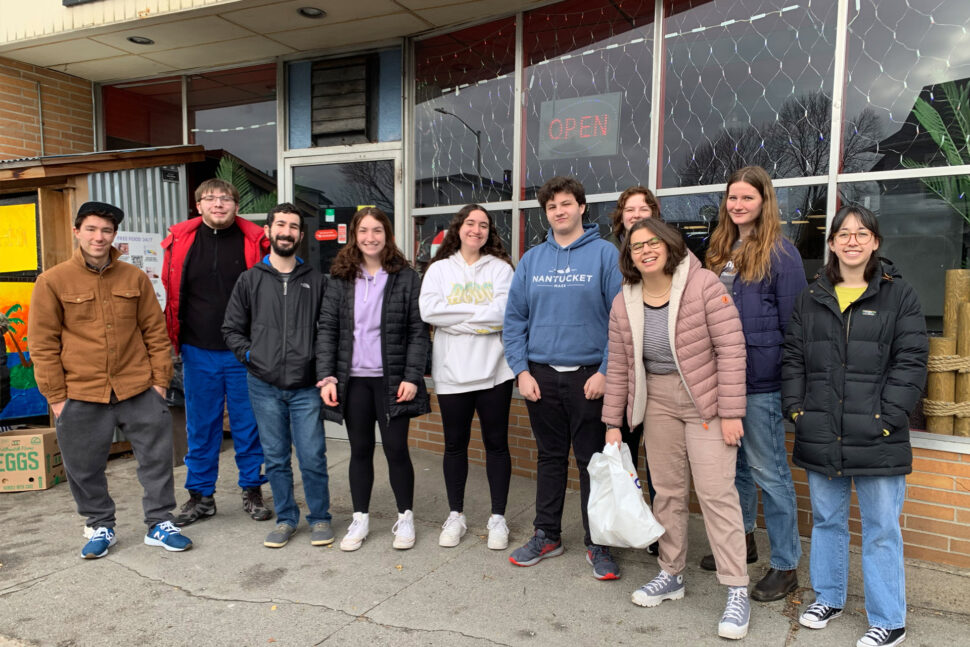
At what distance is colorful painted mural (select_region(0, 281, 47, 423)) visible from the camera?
18.5 feet

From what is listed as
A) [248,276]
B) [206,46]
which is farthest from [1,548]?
[206,46]

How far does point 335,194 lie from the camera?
20.3 ft

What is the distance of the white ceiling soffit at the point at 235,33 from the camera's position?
5078mm

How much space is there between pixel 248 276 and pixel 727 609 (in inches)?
119

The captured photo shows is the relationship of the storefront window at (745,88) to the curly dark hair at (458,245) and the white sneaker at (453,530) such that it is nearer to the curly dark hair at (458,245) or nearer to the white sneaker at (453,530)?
the curly dark hair at (458,245)

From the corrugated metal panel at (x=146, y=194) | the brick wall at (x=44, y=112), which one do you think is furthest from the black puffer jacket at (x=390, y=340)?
the brick wall at (x=44, y=112)

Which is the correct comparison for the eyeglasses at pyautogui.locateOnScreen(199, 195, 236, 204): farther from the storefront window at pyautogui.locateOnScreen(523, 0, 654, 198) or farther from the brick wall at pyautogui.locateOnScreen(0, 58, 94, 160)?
the brick wall at pyautogui.locateOnScreen(0, 58, 94, 160)

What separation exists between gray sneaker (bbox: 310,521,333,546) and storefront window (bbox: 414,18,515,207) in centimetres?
278

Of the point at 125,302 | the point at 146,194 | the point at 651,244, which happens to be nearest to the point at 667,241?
the point at 651,244

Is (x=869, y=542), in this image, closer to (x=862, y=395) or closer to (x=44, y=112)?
(x=862, y=395)

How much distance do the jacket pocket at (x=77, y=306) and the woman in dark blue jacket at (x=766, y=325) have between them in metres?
3.35

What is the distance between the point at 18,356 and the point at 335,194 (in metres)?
2.98

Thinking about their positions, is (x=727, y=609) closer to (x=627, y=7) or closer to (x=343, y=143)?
(x=627, y=7)

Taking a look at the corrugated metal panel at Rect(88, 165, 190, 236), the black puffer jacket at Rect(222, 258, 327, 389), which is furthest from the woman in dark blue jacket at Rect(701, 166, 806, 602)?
the corrugated metal panel at Rect(88, 165, 190, 236)
